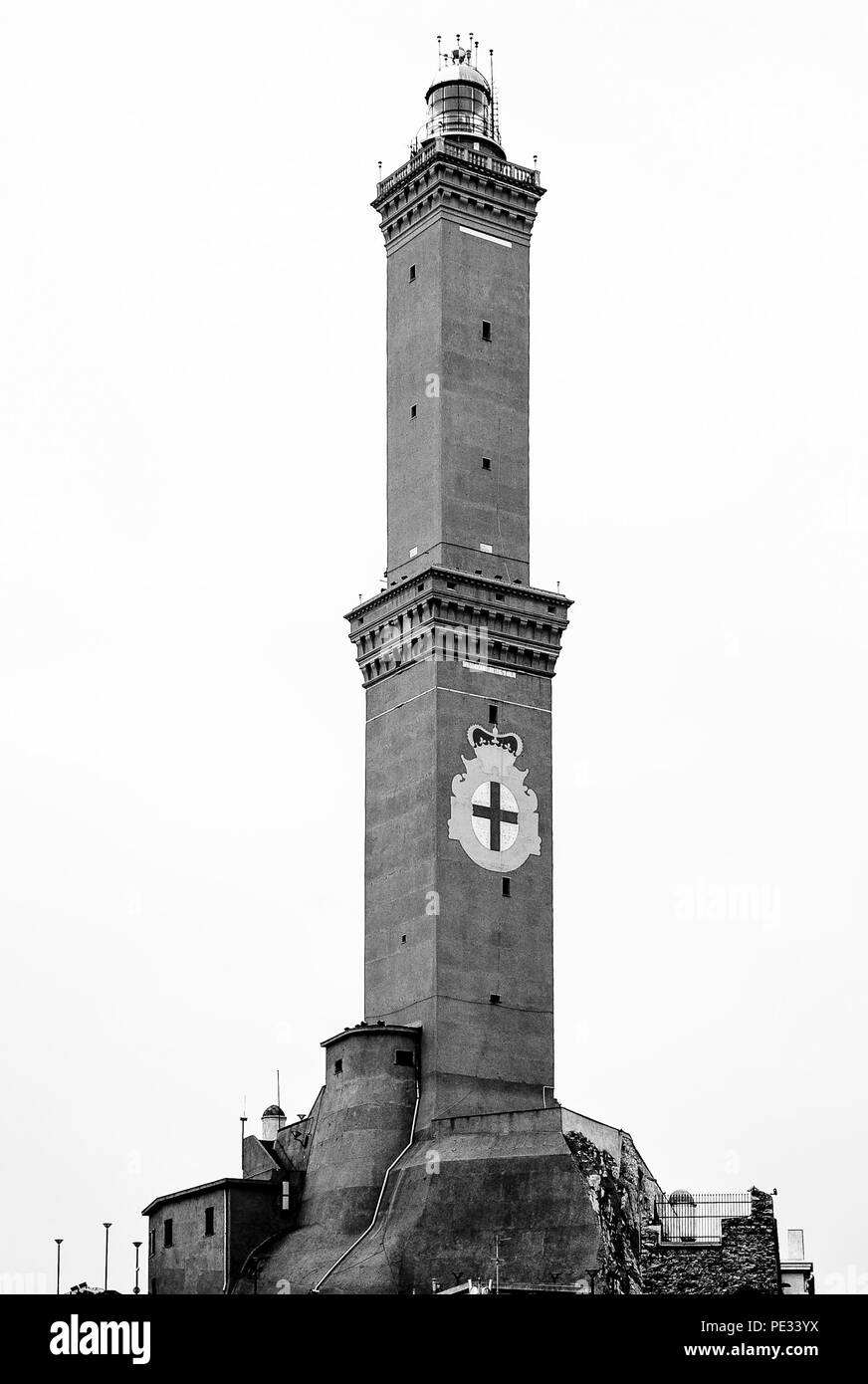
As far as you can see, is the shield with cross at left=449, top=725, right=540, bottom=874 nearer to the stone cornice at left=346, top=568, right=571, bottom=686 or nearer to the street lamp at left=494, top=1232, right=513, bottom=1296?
the stone cornice at left=346, top=568, right=571, bottom=686

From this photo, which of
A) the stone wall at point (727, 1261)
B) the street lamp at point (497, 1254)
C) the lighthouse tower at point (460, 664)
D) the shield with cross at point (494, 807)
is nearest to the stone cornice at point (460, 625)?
the lighthouse tower at point (460, 664)

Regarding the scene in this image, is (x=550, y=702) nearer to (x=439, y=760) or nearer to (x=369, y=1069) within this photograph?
(x=439, y=760)

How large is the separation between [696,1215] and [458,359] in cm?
3754

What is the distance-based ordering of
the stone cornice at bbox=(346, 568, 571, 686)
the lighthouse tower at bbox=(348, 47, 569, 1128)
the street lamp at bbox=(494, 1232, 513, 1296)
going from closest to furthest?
the street lamp at bbox=(494, 1232, 513, 1296)
the lighthouse tower at bbox=(348, 47, 569, 1128)
the stone cornice at bbox=(346, 568, 571, 686)

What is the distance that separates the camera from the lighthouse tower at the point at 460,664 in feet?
344

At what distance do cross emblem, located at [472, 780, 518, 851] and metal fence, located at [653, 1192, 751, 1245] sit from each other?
17319 millimetres

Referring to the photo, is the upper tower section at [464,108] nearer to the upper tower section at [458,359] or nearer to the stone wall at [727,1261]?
the upper tower section at [458,359]

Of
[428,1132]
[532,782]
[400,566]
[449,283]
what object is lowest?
[428,1132]

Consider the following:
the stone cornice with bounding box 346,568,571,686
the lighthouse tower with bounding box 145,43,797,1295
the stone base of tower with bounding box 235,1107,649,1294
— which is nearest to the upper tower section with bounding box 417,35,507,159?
the lighthouse tower with bounding box 145,43,797,1295

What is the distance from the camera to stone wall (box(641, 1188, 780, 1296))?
92.4m

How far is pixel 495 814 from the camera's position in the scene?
108 m
